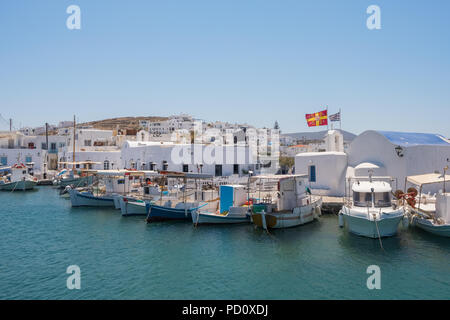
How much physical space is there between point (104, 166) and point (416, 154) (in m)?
41.7

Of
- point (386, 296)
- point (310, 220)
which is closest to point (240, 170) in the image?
point (310, 220)

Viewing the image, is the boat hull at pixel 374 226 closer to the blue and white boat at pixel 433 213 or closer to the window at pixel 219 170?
the blue and white boat at pixel 433 213

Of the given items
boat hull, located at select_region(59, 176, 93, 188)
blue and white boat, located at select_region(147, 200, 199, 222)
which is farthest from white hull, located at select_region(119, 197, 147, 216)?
boat hull, located at select_region(59, 176, 93, 188)

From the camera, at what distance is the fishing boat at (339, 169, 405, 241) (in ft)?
52.3

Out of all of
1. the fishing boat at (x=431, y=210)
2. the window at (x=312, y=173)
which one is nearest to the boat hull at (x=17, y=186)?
the window at (x=312, y=173)

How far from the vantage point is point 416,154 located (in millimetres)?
22406

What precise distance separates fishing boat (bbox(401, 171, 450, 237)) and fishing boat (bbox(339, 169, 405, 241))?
149 cm

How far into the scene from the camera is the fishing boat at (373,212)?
15953mm

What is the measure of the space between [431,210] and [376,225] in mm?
5102

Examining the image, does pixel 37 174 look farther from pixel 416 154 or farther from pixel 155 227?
pixel 416 154

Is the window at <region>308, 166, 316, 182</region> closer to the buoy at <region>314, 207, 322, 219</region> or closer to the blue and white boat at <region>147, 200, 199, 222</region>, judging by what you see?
the buoy at <region>314, 207, 322, 219</region>

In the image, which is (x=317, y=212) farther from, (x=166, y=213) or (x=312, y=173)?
(x=166, y=213)

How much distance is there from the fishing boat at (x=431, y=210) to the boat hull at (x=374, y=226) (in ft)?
6.10
